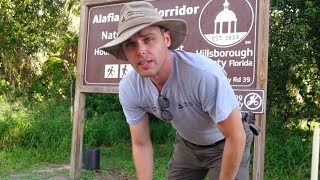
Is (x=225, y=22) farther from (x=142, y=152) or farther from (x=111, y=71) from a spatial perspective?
(x=142, y=152)

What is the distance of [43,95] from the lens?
1130cm

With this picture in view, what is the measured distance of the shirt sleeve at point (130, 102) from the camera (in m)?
2.15

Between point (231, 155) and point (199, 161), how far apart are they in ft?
2.00

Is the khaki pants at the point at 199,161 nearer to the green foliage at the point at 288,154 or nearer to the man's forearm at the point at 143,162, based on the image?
the man's forearm at the point at 143,162

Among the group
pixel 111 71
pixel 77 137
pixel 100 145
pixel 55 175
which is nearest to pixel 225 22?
pixel 111 71

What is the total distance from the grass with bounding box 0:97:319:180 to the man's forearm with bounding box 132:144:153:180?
8.52 feet

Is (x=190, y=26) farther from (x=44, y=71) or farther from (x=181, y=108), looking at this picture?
(x=44, y=71)

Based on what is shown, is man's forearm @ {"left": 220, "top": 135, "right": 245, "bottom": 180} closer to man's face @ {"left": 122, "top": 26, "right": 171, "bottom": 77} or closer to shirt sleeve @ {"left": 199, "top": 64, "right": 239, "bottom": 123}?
shirt sleeve @ {"left": 199, "top": 64, "right": 239, "bottom": 123}

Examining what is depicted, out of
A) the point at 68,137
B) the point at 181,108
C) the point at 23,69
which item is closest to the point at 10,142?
the point at 68,137

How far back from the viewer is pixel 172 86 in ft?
6.49

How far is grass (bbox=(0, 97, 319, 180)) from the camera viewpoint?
201 inches

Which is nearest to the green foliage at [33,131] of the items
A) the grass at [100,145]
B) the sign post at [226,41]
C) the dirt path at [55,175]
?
the grass at [100,145]

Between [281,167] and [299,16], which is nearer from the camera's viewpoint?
[281,167]

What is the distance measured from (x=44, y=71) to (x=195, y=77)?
11151 mm
